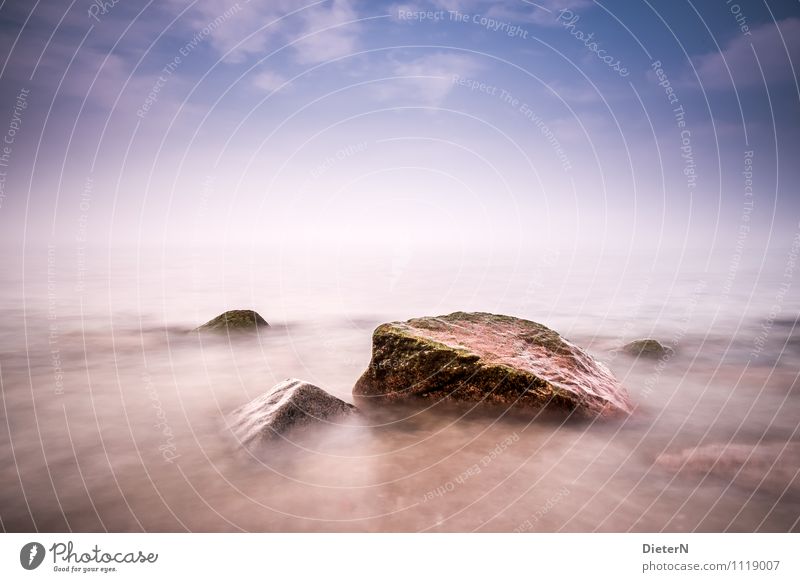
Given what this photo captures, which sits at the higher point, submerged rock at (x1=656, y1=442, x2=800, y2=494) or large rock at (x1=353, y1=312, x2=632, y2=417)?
large rock at (x1=353, y1=312, x2=632, y2=417)

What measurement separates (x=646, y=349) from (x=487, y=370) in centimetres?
603

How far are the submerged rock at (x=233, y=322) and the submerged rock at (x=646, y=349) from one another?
1016 centimetres

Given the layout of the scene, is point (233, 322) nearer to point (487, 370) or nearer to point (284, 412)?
point (284, 412)

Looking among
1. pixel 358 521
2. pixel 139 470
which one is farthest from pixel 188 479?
pixel 358 521

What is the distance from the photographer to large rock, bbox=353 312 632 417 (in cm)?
648

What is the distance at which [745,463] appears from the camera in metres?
5.46

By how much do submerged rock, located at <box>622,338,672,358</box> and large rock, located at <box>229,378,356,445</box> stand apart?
757 centimetres

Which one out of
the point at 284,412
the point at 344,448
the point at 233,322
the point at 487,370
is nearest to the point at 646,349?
the point at 487,370

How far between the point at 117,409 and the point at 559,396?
712 cm

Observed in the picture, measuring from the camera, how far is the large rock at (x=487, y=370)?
21.3 feet

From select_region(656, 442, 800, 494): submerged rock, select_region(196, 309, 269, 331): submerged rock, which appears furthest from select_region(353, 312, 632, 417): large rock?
select_region(196, 309, 269, 331): submerged rock

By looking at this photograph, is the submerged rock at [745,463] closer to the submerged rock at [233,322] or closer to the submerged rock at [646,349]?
the submerged rock at [646,349]

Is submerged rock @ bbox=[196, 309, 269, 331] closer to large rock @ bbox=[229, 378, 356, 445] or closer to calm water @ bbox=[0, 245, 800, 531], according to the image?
calm water @ bbox=[0, 245, 800, 531]

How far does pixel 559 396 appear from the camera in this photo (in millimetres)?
6387
